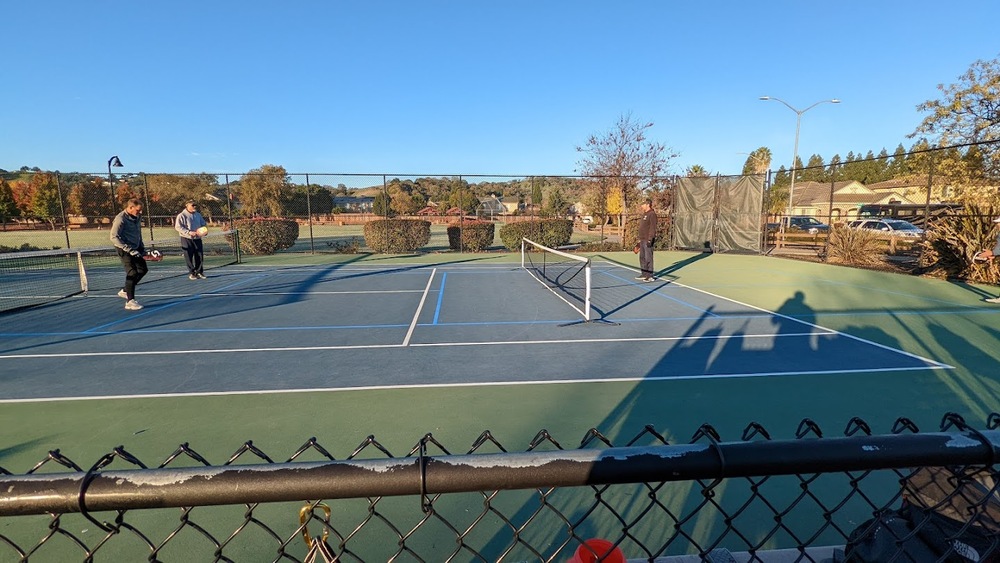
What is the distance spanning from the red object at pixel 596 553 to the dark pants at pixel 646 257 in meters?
11.3

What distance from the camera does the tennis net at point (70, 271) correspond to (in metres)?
10.3

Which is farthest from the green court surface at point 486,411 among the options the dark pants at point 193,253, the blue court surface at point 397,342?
the dark pants at point 193,253

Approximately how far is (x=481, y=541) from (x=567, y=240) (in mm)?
20312

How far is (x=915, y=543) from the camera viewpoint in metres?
1.90

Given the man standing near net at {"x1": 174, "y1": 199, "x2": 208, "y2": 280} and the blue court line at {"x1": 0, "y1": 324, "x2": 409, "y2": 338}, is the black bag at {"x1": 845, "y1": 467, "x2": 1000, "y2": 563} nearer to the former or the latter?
the blue court line at {"x1": 0, "y1": 324, "x2": 409, "y2": 338}

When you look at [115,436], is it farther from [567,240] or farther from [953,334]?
[567,240]

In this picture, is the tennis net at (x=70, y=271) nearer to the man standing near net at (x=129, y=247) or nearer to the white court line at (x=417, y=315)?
the man standing near net at (x=129, y=247)

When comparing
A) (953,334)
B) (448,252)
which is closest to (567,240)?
(448,252)

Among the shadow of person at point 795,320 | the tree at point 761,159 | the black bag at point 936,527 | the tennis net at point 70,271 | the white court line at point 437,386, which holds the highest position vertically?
the tree at point 761,159

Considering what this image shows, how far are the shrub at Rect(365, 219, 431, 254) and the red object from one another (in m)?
19.7

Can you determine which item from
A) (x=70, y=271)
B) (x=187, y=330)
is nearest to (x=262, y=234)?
(x=70, y=271)

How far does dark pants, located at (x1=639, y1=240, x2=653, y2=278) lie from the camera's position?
12.4 meters

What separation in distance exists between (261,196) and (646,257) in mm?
21498

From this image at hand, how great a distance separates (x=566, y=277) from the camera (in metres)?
13.9
